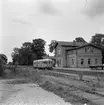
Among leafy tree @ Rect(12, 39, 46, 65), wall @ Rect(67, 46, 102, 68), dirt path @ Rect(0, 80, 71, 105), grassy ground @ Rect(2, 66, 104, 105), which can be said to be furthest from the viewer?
leafy tree @ Rect(12, 39, 46, 65)

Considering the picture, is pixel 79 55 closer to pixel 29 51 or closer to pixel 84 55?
pixel 84 55

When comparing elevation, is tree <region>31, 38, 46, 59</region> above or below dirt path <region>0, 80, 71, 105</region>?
above

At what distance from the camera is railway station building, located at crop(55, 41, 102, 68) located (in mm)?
49781

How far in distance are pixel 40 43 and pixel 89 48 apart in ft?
197

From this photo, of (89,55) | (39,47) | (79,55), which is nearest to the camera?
(79,55)

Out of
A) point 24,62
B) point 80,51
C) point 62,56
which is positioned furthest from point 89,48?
point 24,62

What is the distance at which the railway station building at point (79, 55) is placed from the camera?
49781mm

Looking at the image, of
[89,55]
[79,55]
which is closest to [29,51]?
[79,55]

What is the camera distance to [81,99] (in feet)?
26.2

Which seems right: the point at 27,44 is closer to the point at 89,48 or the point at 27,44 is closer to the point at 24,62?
the point at 24,62

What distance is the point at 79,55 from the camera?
49.8 metres

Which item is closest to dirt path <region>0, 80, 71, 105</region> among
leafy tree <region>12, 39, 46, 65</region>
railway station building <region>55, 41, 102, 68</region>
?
railway station building <region>55, 41, 102, 68</region>

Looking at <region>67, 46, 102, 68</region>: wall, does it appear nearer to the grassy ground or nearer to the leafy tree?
the grassy ground

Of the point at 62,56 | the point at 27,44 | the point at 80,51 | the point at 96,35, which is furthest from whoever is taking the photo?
the point at 27,44
